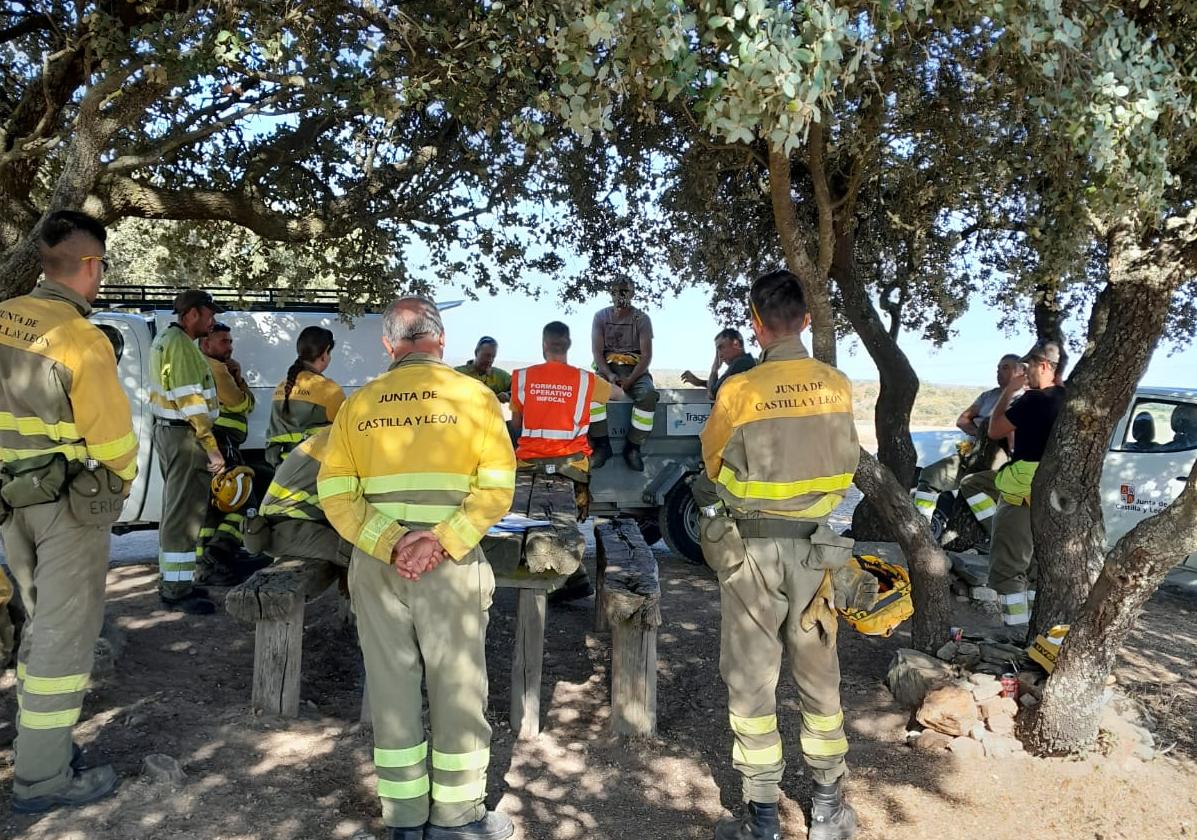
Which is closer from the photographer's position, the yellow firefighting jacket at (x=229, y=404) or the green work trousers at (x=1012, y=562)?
the green work trousers at (x=1012, y=562)

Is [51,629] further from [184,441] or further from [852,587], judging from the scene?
[852,587]

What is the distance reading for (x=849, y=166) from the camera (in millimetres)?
6895

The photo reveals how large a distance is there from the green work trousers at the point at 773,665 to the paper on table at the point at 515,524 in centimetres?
114

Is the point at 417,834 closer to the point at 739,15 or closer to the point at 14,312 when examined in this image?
the point at 14,312

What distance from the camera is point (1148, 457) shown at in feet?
23.9

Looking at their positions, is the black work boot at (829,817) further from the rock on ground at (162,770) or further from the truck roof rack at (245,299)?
the truck roof rack at (245,299)

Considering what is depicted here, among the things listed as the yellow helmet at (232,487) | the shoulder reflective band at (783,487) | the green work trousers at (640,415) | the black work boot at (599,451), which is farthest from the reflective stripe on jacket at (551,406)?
the shoulder reflective band at (783,487)

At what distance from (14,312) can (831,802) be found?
369 centimetres

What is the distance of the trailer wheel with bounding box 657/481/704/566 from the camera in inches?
308

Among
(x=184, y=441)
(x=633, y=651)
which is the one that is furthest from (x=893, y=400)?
(x=184, y=441)

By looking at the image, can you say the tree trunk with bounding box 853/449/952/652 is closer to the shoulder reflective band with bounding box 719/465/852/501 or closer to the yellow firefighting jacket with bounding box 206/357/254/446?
the shoulder reflective band with bounding box 719/465/852/501

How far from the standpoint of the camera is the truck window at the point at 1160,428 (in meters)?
7.30

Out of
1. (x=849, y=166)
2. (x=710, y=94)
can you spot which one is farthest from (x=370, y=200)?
(x=710, y=94)

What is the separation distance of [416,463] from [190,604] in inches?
137
